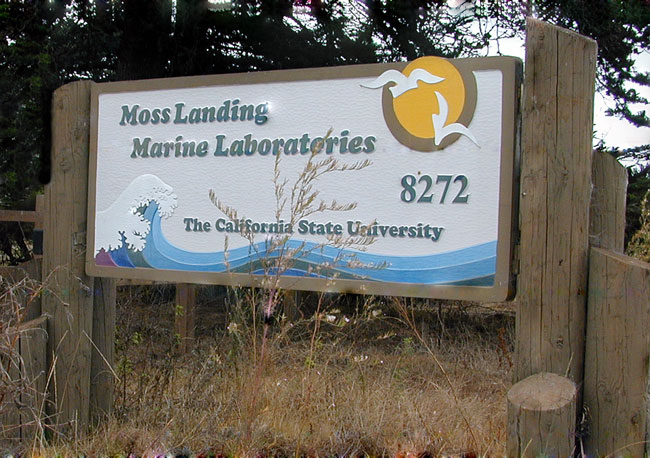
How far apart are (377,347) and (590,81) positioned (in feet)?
19.4

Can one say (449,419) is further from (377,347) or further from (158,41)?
(158,41)

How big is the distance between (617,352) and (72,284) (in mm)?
2687

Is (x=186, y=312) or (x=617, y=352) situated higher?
(x=617, y=352)

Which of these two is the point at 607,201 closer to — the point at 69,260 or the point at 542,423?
the point at 542,423

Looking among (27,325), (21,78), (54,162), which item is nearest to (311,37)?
(21,78)

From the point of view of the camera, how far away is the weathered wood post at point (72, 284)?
3.76m

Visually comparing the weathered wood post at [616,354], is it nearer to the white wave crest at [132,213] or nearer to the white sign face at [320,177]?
the white sign face at [320,177]

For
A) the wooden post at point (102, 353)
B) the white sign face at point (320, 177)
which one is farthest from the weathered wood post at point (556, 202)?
the wooden post at point (102, 353)

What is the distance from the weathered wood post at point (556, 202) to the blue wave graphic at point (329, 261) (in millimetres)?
210

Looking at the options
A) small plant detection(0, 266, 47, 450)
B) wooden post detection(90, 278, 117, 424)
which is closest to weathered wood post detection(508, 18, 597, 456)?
small plant detection(0, 266, 47, 450)

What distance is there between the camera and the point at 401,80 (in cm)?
321

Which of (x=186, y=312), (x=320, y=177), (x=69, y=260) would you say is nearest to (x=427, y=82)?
(x=320, y=177)

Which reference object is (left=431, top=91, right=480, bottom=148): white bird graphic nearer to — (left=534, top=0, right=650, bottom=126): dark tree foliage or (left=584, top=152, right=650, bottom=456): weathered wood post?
(left=584, top=152, right=650, bottom=456): weathered wood post

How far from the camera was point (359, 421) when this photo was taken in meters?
3.37
